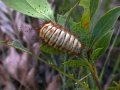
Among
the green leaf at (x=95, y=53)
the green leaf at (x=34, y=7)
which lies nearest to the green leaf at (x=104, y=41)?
the green leaf at (x=95, y=53)

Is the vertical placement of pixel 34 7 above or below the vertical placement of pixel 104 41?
above

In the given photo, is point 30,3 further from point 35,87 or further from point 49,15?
point 35,87

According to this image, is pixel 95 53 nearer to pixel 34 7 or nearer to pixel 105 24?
pixel 105 24

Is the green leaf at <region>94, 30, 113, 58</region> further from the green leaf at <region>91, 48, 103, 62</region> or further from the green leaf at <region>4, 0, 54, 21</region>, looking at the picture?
the green leaf at <region>4, 0, 54, 21</region>

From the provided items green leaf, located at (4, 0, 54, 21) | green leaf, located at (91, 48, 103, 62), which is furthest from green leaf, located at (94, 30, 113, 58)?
green leaf, located at (4, 0, 54, 21)

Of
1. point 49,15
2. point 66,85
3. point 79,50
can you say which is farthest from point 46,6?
point 66,85

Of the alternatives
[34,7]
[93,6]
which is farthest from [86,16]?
[34,7]
